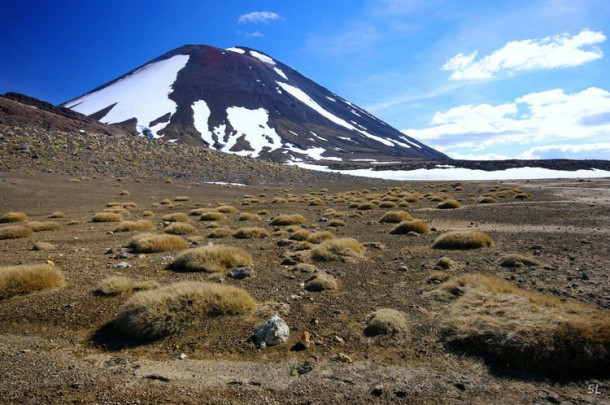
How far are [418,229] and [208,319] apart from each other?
11509 mm

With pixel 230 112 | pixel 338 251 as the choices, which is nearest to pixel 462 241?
pixel 338 251

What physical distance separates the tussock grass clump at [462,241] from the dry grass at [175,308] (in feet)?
26.0

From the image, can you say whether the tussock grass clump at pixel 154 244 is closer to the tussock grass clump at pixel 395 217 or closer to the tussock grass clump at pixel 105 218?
the tussock grass clump at pixel 105 218

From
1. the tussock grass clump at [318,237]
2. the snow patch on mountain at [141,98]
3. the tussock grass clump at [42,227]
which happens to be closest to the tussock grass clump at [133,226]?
the tussock grass clump at [42,227]

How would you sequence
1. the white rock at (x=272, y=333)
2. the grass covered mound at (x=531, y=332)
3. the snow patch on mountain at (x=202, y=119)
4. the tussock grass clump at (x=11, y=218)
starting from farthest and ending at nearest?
the snow patch on mountain at (x=202, y=119) → the tussock grass clump at (x=11, y=218) → the white rock at (x=272, y=333) → the grass covered mound at (x=531, y=332)

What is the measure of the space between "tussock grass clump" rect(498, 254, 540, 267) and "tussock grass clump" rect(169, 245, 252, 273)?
275 inches

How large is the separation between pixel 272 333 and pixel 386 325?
6.02 ft

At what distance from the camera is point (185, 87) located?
513 ft

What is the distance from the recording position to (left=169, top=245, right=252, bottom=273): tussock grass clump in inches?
349

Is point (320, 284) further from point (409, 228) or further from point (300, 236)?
point (409, 228)

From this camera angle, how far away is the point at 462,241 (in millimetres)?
11664

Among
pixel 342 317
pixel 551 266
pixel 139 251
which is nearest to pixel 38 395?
pixel 342 317

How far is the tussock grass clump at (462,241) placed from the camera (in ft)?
38.2

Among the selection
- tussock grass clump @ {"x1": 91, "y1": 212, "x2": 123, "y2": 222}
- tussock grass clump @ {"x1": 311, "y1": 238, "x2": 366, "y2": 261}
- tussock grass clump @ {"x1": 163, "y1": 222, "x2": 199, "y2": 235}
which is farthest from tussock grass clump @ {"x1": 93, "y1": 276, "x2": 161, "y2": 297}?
tussock grass clump @ {"x1": 91, "y1": 212, "x2": 123, "y2": 222}
